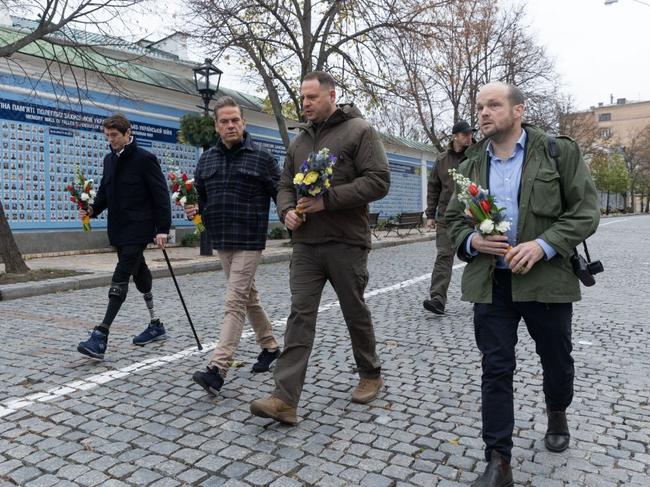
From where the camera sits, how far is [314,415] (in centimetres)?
370

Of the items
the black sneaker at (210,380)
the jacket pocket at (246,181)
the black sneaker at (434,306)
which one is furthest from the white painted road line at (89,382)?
the black sneaker at (434,306)

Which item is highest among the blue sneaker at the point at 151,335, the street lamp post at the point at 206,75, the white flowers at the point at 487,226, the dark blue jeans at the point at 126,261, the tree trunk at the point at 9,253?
the street lamp post at the point at 206,75

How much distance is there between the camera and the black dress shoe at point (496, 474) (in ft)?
8.69

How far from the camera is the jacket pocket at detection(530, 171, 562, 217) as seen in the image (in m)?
2.73

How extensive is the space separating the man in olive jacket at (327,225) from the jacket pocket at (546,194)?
1.02 m

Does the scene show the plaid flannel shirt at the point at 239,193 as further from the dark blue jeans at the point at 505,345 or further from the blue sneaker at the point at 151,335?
the dark blue jeans at the point at 505,345

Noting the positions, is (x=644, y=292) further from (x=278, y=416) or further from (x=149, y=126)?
(x=149, y=126)

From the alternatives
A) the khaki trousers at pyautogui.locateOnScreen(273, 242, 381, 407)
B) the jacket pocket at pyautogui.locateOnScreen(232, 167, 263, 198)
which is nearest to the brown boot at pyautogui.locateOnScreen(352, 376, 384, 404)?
the khaki trousers at pyautogui.locateOnScreen(273, 242, 381, 407)

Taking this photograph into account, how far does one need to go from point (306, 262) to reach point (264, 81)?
1399 centimetres

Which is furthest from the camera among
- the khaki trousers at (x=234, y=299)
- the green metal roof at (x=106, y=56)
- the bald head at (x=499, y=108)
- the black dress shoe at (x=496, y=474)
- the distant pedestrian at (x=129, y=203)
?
the green metal roof at (x=106, y=56)

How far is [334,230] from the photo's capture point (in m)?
3.59

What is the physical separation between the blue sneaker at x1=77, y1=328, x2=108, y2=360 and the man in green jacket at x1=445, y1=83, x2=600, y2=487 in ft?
10.7

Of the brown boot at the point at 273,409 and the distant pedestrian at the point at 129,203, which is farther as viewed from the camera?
the distant pedestrian at the point at 129,203

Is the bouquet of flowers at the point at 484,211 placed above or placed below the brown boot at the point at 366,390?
above
